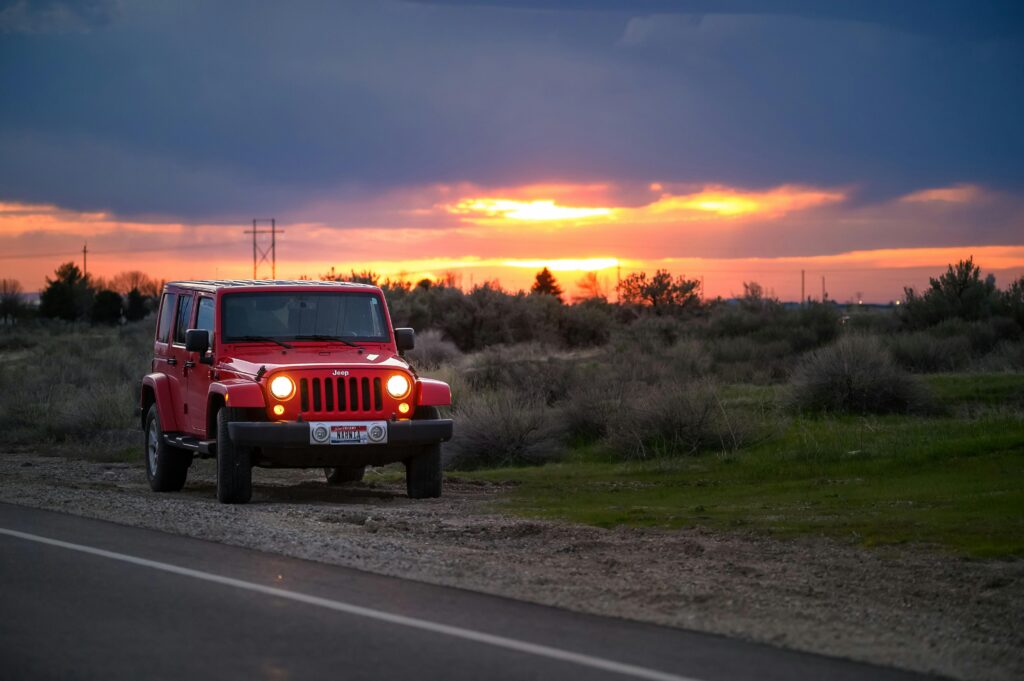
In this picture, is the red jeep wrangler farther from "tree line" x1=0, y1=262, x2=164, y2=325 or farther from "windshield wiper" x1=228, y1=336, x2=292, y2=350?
"tree line" x1=0, y1=262, x2=164, y2=325

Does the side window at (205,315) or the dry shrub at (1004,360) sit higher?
the side window at (205,315)

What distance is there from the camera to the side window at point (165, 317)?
17297 millimetres

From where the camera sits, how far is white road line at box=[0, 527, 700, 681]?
22.8 ft

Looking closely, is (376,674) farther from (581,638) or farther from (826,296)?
(826,296)

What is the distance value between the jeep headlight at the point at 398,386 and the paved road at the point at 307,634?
14.4 ft

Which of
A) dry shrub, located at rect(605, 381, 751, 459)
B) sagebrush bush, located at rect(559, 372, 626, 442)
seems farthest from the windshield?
sagebrush bush, located at rect(559, 372, 626, 442)

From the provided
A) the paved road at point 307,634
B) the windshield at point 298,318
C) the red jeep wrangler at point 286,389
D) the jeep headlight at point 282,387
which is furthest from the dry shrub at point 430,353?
the paved road at point 307,634

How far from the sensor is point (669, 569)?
10.4m

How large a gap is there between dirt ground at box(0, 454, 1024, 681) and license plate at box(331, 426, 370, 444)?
2.54 ft

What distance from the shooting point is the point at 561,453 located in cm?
2122

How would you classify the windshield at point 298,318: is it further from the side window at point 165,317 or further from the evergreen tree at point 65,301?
the evergreen tree at point 65,301

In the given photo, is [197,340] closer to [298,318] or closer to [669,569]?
[298,318]

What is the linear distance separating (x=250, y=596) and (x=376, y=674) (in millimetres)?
Result: 2393

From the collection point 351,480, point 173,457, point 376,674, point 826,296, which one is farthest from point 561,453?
point 826,296
